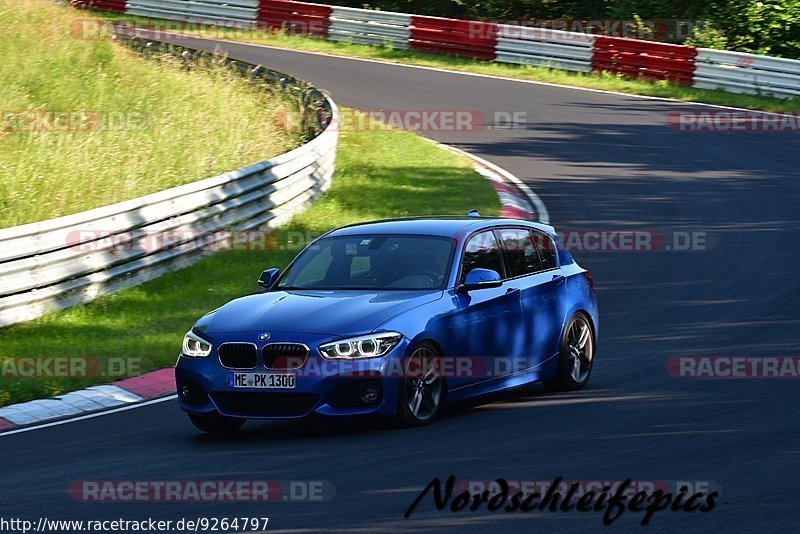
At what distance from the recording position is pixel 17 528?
22.2ft

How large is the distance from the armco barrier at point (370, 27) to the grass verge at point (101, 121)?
887cm

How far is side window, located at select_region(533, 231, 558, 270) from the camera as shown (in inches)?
440

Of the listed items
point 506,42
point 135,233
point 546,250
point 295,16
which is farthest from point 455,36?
point 546,250

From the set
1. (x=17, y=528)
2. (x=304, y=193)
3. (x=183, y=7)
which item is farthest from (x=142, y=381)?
(x=183, y=7)

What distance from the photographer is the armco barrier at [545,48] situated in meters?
32.2

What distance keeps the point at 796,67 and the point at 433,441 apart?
2254cm

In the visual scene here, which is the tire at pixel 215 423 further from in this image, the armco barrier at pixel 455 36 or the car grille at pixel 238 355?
the armco barrier at pixel 455 36

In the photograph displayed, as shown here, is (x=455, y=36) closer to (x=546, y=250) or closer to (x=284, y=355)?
(x=546, y=250)

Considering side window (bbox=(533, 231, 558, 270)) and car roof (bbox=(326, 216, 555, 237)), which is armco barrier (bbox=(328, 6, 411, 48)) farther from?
car roof (bbox=(326, 216, 555, 237))

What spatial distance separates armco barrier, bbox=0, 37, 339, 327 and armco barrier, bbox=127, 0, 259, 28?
20152mm

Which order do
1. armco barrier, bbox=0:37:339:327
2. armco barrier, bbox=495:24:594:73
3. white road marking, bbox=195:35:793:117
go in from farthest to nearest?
1. armco barrier, bbox=495:24:594:73
2. white road marking, bbox=195:35:793:117
3. armco barrier, bbox=0:37:339:327

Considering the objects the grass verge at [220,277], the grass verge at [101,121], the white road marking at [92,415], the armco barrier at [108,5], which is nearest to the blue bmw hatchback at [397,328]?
the white road marking at [92,415]

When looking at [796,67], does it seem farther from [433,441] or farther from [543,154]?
[433,441]

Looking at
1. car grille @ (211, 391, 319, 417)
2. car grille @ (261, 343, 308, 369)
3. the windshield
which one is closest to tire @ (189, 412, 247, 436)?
car grille @ (211, 391, 319, 417)
